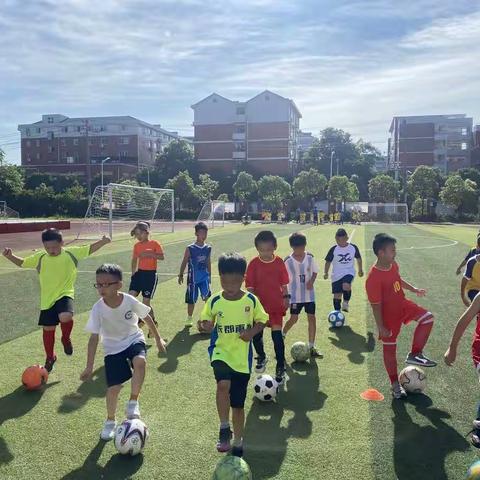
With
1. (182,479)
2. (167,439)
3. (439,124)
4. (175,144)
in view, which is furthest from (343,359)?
(439,124)

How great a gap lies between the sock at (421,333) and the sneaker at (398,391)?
0.70 meters

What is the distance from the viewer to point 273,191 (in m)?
67.6

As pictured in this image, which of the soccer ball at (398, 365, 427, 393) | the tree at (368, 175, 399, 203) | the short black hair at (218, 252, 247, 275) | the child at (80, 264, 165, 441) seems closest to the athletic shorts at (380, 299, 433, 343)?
the soccer ball at (398, 365, 427, 393)

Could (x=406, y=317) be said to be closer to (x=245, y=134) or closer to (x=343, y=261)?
(x=343, y=261)

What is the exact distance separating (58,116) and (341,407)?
10666 cm

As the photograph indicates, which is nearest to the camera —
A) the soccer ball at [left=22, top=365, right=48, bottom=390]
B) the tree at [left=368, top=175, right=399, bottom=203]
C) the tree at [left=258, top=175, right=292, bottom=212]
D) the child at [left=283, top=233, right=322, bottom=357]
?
the soccer ball at [left=22, top=365, right=48, bottom=390]

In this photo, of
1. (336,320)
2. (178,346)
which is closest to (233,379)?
(178,346)

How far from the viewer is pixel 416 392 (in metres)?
6.04

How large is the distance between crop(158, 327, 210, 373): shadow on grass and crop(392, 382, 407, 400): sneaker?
111 inches

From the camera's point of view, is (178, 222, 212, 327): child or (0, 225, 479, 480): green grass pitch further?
(178, 222, 212, 327): child

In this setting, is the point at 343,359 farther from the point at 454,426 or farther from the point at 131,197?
the point at 131,197

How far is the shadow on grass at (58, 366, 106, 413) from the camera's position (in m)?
5.77

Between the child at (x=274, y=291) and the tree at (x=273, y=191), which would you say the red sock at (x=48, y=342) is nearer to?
the child at (x=274, y=291)

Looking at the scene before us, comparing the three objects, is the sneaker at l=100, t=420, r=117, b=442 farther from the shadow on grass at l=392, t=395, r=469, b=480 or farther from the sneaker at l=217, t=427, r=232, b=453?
the shadow on grass at l=392, t=395, r=469, b=480
